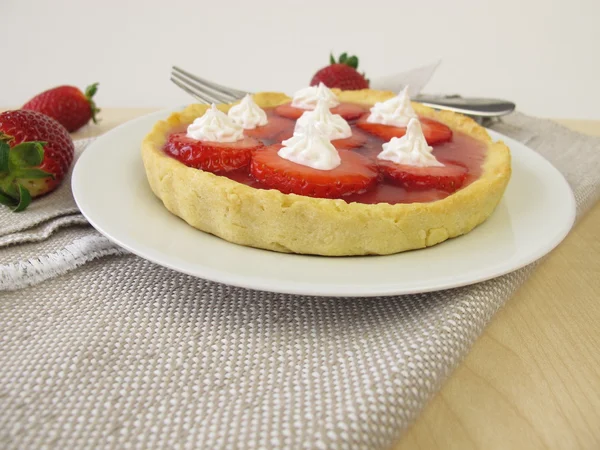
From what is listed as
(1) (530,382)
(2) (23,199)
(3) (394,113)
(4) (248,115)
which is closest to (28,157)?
(2) (23,199)

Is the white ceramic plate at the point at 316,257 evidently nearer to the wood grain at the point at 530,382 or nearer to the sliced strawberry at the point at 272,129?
the wood grain at the point at 530,382

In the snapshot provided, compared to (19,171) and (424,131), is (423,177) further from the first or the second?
(19,171)

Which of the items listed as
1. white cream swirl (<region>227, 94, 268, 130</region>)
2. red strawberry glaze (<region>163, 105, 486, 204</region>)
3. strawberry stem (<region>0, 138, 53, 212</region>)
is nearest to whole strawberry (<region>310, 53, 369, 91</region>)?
red strawberry glaze (<region>163, 105, 486, 204</region>)

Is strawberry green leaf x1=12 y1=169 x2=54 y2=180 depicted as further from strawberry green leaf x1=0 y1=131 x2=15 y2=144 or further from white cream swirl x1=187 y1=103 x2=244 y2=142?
white cream swirl x1=187 y1=103 x2=244 y2=142

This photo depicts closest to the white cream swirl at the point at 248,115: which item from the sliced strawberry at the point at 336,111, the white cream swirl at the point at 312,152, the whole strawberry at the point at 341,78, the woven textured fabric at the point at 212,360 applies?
the sliced strawberry at the point at 336,111

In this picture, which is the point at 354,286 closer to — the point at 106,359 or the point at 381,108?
the point at 106,359
